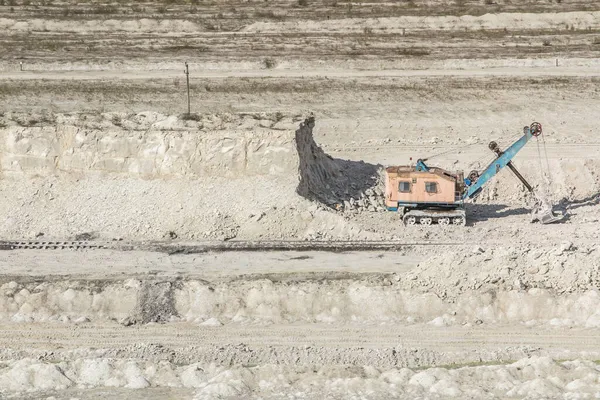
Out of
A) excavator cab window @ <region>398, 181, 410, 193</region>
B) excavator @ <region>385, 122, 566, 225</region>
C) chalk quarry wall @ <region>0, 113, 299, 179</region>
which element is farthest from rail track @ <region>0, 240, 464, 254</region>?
chalk quarry wall @ <region>0, 113, 299, 179</region>

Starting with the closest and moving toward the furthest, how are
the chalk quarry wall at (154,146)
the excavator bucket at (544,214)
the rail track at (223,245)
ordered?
the rail track at (223,245)
the excavator bucket at (544,214)
the chalk quarry wall at (154,146)

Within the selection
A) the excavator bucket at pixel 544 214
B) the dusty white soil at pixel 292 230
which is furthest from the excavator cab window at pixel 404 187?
the excavator bucket at pixel 544 214

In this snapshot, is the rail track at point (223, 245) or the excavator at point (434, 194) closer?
the rail track at point (223, 245)

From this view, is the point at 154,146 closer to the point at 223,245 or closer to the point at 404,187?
the point at 223,245

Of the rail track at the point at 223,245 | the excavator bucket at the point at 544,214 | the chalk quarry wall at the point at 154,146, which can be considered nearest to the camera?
the rail track at the point at 223,245

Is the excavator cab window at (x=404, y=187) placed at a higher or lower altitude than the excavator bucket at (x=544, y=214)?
higher

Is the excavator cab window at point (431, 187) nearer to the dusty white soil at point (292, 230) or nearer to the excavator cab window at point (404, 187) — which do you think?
the excavator cab window at point (404, 187)

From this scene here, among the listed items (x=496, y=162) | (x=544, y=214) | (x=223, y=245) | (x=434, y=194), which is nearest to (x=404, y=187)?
(x=434, y=194)
